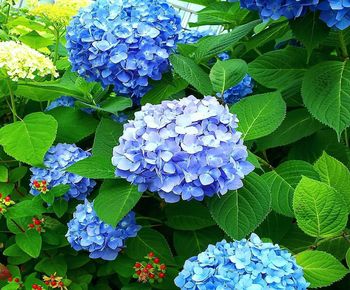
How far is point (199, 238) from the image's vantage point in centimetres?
152

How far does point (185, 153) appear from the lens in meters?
1.17

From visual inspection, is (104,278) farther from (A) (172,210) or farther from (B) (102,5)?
(B) (102,5)

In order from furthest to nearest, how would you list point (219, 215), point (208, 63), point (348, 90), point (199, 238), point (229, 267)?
point (208, 63) → point (199, 238) → point (348, 90) → point (219, 215) → point (229, 267)

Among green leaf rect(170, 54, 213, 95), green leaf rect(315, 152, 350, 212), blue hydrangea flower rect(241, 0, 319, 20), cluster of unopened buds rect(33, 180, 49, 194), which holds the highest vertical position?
blue hydrangea flower rect(241, 0, 319, 20)

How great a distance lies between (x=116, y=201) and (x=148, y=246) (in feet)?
0.88

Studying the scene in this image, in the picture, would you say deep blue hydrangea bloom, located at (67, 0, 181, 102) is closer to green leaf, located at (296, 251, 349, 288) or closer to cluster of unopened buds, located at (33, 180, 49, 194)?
cluster of unopened buds, located at (33, 180, 49, 194)

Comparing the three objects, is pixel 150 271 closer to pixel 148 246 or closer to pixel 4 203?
pixel 148 246

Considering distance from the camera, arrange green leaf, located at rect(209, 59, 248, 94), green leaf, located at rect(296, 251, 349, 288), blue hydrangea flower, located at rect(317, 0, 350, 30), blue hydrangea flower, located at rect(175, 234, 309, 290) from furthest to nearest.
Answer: green leaf, located at rect(209, 59, 248, 94) → blue hydrangea flower, located at rect(317, 0, 350, 30) → green leaf, located at rect(296, 251, 349, 288) → blue hydrangea flower, located at rect(175, 234, 309, 290)

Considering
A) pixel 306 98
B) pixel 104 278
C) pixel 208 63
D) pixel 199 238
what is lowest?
pixel 104 278

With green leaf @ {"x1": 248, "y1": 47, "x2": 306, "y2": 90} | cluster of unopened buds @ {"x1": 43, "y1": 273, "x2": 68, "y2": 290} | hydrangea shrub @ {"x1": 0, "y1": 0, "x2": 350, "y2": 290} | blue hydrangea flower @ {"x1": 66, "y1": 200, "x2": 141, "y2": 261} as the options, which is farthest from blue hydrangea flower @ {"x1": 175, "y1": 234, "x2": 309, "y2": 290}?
green leaf @ {"x1": 248, "y1": 47, "x2": 306, "y2": 90}

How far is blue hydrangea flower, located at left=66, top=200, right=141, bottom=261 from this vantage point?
4.66 feet

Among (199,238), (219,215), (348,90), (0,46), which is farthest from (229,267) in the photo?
(0,46)

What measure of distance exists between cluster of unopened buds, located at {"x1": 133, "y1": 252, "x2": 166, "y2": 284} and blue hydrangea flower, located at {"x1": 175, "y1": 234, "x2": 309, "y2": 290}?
0.26 meters

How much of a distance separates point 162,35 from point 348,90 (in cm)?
48
